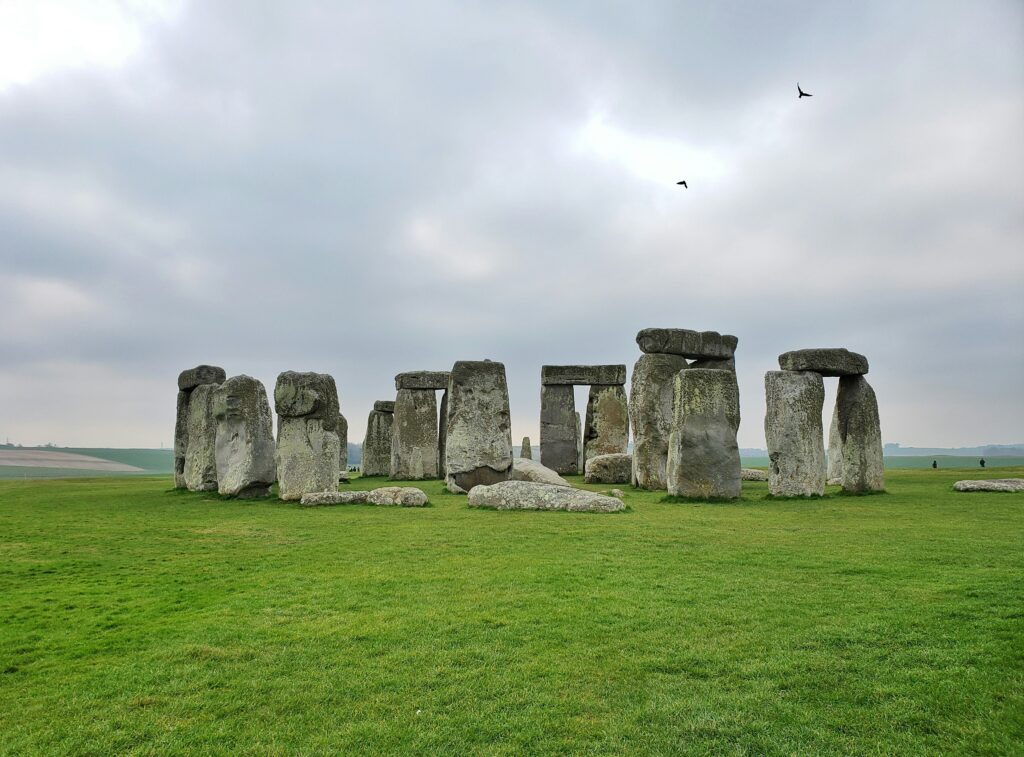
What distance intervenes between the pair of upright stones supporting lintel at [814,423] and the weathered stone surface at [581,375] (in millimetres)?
8533

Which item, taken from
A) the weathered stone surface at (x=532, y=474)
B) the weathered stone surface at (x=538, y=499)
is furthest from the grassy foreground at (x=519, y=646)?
the weathered stone surface at (x=532, y=474)

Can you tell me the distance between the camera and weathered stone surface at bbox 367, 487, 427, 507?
11.1m

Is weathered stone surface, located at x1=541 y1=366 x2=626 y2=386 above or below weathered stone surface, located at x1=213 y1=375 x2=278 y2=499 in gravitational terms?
above

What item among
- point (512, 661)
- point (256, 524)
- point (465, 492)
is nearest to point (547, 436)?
point (465, 492)

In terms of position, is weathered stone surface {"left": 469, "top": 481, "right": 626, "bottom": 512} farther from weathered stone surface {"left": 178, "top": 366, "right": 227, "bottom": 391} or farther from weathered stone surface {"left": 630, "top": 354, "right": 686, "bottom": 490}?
weathered stone surface {"left": 178, "top": 366, "right": 227, "bottom": 391}

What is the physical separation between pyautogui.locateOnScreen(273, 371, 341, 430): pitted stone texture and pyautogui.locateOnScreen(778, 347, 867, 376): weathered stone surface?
9.01m

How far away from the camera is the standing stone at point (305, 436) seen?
40.8ft

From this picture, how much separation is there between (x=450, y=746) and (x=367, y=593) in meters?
2.40

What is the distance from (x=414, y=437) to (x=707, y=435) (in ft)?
32.4

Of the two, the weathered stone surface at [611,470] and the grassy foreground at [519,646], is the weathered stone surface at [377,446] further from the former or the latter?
the grassy foreground at [519,646]

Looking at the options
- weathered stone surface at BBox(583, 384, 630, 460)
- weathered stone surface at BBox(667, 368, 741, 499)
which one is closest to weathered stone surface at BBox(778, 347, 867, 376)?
weathered stone surface at BBox(667, 368, 741, 499)

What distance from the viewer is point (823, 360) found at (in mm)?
12914

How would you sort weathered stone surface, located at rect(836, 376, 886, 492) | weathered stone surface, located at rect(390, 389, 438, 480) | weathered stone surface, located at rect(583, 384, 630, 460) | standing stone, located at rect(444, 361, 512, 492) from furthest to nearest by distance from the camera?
weathered stone surface, located at rect(583, 384, 630, 460) < weathered stone surface, located at rect(390, 389, 438, 480) < standing stone, located at rect(444, 361, 512, 492) < weathered stone surface, located at rect(836, 376, 886, 492)

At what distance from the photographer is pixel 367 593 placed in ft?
16.4
